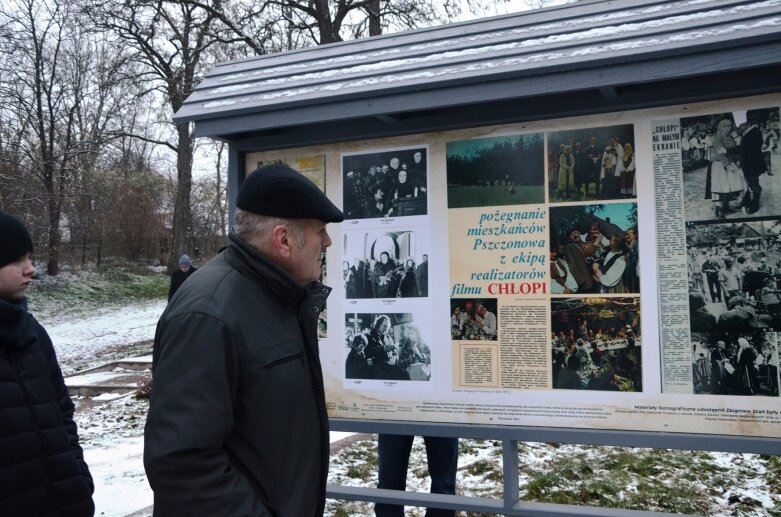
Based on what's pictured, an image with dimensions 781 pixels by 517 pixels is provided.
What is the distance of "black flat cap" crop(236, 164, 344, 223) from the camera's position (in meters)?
1.74

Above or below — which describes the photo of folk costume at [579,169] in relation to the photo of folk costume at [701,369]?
above

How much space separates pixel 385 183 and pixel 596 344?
1196 mm

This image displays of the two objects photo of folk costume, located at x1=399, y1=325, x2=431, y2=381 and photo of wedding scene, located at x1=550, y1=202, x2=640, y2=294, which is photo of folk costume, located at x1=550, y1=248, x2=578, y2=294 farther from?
photo of folk costume, located at x1=399, y1=325, x2=431, y2=381

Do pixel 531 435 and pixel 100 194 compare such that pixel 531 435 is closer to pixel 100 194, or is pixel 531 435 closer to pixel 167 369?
pixel 167 369

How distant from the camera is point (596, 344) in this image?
8.63 ft

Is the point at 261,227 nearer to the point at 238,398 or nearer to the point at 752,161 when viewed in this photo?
the point at 238,398

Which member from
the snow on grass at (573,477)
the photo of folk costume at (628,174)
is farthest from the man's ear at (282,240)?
the snow on grass at (573,477)

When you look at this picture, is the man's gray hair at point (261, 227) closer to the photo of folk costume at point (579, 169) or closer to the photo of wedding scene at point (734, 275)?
the photo of folk costume at point (579, 169)

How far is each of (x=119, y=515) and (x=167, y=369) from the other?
128 inches

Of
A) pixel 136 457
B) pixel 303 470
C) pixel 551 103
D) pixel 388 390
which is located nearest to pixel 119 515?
pixel 136 457

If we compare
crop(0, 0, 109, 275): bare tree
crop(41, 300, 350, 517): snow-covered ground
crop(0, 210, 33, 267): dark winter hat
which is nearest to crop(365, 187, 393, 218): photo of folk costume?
crop(0, 210, 33, 267): dark winter hat

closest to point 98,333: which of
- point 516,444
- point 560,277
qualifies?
point 516,444

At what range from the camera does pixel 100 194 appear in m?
21.2

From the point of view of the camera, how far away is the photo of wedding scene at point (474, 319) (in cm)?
280
